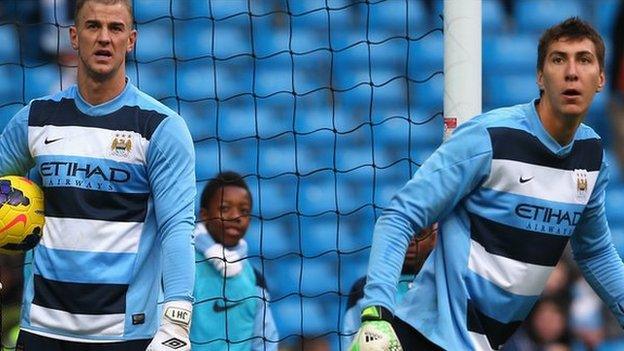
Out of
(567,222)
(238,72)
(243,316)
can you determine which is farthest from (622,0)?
(567,222)

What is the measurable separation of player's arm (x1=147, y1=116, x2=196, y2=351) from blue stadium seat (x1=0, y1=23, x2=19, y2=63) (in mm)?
4808

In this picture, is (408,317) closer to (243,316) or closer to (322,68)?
(243,316)

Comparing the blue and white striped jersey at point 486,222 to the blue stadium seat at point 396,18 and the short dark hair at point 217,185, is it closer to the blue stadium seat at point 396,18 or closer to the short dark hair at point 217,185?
the short dark hair at point 217,185

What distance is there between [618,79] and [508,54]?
2.70ft

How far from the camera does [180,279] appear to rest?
14.6 ft

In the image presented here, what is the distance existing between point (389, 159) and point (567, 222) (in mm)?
5306

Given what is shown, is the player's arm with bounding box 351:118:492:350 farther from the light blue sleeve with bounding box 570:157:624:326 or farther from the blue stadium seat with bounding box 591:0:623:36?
the blue stadium seat with bounding box 591:0:623:36

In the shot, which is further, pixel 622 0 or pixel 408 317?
pixel 622 0

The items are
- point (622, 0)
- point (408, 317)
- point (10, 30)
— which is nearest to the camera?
point (408, 317)

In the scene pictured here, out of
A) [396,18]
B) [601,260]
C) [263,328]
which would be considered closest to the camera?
[601,260]

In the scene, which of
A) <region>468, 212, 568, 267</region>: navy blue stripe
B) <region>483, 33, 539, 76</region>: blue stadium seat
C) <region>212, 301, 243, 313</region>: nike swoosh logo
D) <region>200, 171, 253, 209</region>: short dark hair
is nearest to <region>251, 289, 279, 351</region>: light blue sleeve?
<region>212, 301, 243, 313</region>: nike swoosh logo

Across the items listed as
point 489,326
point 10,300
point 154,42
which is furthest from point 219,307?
point 154,42

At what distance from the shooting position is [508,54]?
413 inches

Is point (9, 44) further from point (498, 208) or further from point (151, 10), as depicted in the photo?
point (498, 208)
